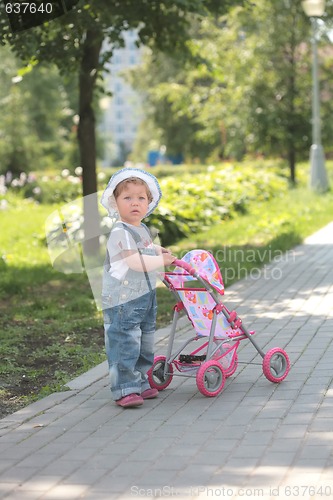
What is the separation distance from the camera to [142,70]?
159ft

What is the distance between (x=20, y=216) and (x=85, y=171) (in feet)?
26.6

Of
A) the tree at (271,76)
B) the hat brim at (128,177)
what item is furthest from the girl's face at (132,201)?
the tree at (271,76)

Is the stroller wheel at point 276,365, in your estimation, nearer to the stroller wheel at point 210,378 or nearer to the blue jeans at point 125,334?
the stroller wheel at point 210,378

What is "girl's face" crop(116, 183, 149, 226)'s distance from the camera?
6008mm

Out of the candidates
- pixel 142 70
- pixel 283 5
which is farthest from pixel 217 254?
pixel 142 70

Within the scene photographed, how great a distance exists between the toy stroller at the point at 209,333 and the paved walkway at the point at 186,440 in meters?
0.10

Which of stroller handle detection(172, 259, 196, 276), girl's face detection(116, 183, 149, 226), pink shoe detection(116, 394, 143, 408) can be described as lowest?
pink shoe detection(116, 394, 143, 408)

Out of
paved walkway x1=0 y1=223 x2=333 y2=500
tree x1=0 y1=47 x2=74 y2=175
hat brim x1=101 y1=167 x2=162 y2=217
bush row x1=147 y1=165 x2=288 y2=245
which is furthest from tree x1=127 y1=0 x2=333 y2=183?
hat brim x1=101 y1=167 x2=162 y2=217

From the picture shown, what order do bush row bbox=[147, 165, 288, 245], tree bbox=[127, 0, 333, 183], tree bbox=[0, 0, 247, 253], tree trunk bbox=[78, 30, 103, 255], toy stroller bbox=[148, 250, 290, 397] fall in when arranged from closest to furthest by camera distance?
toy stroller bbox=[148, 250, 290, 397]
tree bbox=[0, 0, 247, 253]
tree trunk bbox=[78, 30, 103, 255]
bush row bbox=[147, 165, 288, 245]
tree bbox=[127, 0, 333, 183]

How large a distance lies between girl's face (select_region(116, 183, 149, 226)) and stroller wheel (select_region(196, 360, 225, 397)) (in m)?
0.98

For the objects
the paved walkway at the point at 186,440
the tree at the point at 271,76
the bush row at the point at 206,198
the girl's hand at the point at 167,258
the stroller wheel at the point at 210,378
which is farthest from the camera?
the tree at the point at 271,76

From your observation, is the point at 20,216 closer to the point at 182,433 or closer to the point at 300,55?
the point at 300,55

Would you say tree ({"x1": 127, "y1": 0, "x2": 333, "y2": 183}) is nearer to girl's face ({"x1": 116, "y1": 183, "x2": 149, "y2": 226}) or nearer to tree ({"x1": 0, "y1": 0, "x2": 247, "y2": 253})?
tree ({"x1": 0, "y1": 0, "x2": 247, "y2": 253})

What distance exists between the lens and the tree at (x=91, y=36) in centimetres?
1144
